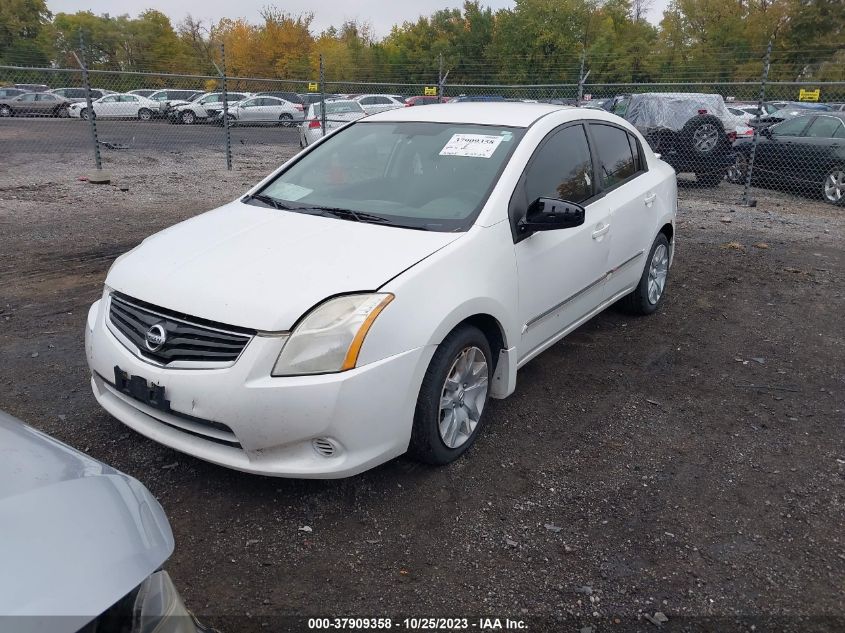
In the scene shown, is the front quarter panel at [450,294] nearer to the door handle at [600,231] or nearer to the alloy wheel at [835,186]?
the door handle at [600,231]

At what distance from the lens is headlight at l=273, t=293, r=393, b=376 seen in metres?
2.64

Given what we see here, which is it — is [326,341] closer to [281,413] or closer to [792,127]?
[281,413]

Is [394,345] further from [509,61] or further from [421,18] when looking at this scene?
[421,18]

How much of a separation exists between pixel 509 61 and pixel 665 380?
3584cm

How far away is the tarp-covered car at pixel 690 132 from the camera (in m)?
12.1

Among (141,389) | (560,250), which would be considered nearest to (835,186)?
(560,250)

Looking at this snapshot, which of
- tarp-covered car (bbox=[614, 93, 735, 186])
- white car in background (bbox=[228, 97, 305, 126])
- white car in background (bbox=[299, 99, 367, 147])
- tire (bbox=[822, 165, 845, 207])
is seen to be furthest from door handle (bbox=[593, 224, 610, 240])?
white car in background (bbox=[228, 97, 305, 126])

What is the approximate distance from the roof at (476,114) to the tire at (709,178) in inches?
376

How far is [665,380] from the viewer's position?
4352 mm

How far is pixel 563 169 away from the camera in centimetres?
409

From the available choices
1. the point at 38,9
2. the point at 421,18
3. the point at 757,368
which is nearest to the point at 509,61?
the point at 421,18

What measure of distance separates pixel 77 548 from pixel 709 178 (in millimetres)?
13389

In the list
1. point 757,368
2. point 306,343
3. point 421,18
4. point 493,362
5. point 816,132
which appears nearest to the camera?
point 306,343

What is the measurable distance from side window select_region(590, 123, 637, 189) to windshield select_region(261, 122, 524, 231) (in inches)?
36.3
